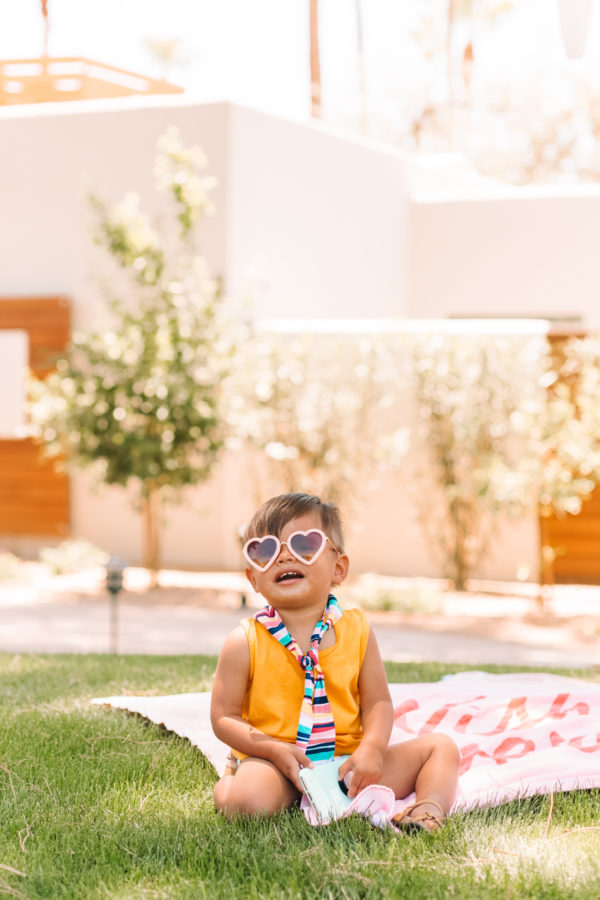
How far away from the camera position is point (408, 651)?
7.79 meters

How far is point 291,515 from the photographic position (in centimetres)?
332

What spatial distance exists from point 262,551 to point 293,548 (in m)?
0.09

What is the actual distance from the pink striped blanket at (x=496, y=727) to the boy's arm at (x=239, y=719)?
34 centimetres

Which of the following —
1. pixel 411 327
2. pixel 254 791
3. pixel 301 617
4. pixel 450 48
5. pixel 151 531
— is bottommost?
pixel 151 531

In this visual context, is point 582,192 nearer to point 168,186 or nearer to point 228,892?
point 168,186

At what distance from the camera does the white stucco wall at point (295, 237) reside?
37.4 ft

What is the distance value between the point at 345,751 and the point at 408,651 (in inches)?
179

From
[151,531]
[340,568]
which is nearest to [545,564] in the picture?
[151,531]

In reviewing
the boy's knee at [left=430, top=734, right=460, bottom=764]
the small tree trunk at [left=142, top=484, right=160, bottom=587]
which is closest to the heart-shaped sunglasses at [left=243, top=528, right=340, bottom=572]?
the boy's knee at [left=430, top=734, right=460, bottom=764]

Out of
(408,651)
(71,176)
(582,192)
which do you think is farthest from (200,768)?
(582,192)

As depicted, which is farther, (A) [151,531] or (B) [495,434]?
(A) [151,531]

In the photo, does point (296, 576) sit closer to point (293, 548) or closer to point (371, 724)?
point (293, 548)

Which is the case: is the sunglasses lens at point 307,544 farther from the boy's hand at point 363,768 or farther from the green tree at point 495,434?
the green tree at point 495,434

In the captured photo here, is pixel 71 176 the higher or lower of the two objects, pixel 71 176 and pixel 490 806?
the higher
